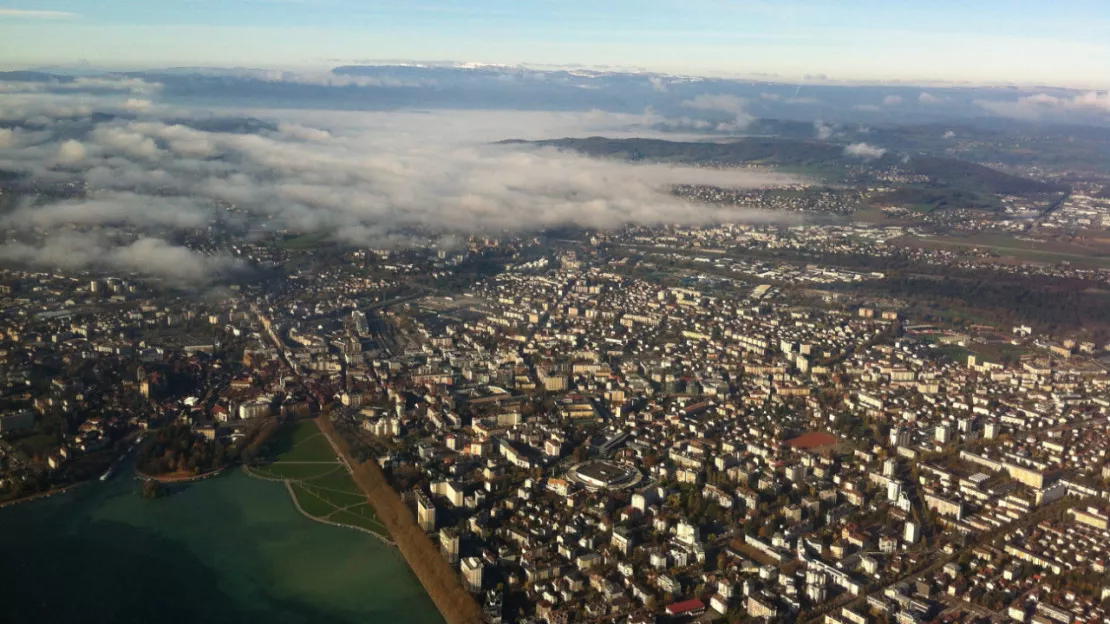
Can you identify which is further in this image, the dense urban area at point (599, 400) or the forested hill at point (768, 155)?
the forested hill at point (768, 155)

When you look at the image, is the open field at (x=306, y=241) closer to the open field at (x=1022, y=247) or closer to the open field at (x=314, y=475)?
the open field at (x=314, y=475)

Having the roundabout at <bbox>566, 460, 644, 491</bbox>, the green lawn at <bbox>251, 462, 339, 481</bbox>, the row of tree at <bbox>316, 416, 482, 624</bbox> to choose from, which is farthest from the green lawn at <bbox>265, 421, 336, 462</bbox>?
the roundabout at <bbox>566, 460, 644, 491</bbox>

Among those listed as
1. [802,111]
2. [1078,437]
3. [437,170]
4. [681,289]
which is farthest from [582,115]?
[1078,437]

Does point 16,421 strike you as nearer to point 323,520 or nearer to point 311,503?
point 311,503

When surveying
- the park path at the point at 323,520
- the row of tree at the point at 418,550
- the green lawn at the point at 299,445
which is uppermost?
the row of tree at the point at 418,550

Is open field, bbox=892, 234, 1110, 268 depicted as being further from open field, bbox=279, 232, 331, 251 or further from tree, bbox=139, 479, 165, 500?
tree, bbox=139, 479, 165, 500

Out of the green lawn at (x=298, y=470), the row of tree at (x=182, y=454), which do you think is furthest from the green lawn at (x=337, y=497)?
the row of tree at (x=182, y=454)
